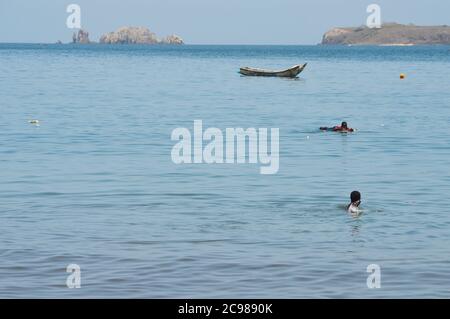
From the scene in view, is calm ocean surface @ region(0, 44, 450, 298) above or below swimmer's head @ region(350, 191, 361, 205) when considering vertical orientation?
below

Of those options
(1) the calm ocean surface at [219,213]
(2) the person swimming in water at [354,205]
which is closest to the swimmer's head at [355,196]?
(2) the person swimming in water at [354,205]

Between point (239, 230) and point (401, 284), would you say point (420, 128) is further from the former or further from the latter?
point (401, 284)

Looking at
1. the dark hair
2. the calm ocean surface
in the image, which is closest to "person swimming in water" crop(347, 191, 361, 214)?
the dark hair

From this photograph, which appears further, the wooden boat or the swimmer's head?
the wooden boat

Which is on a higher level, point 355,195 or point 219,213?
point 355,195

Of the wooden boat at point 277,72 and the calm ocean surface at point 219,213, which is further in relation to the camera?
the wooden boat at point 277,72

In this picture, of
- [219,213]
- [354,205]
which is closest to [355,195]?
[354,205]

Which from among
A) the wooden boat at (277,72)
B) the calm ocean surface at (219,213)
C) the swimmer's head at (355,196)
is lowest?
the calm ocean surface at (219,213)

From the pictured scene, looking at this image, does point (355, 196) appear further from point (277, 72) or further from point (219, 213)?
point (277, 72)

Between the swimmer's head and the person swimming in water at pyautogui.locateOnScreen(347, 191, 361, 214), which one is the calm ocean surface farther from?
the swimmer's head

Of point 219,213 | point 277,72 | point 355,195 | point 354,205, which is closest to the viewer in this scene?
point 355,195

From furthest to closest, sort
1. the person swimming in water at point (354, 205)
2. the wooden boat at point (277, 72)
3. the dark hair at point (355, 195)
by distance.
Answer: the wooden boat at point (277, 72) < the person swimming in water at point (354, 205) < the dark hair at point (355, 195)

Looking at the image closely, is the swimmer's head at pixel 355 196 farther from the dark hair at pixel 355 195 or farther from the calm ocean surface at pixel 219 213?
the calm ocean surface at pixel 219 213

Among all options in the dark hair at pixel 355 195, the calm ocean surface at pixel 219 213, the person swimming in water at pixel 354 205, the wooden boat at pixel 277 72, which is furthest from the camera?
the wooden boat at pixel 277 72
